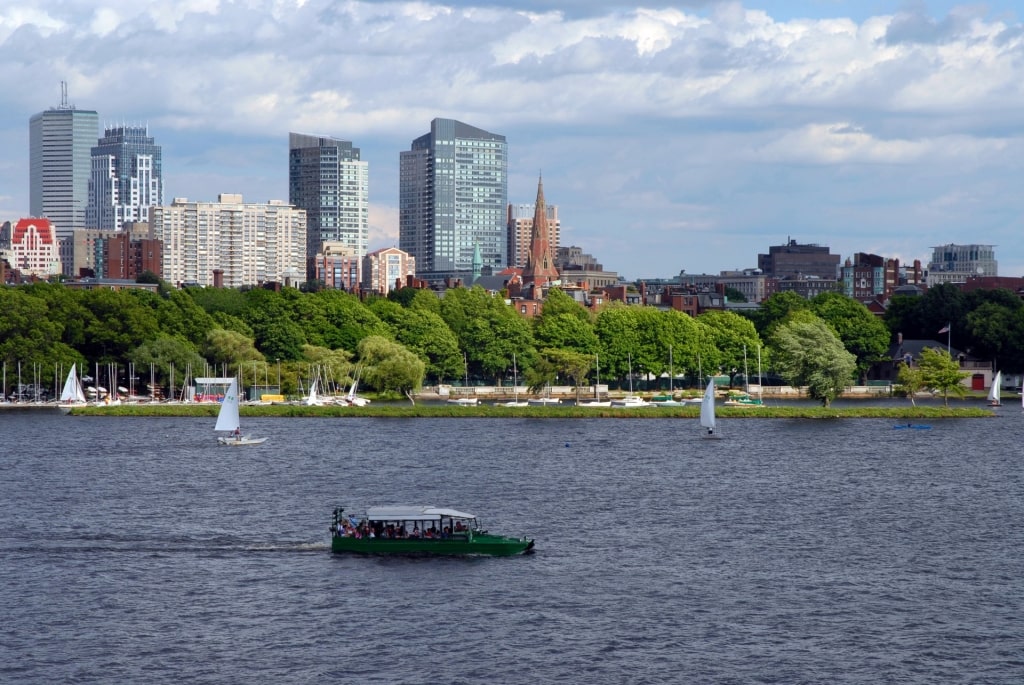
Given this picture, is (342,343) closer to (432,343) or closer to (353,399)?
(432,343)

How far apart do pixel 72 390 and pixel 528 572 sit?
363ft

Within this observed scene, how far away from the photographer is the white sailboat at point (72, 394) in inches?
6407

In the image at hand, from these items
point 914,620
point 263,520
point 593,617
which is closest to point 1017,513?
point 914,620

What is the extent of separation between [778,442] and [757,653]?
72.6 m

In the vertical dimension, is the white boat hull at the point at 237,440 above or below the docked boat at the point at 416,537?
above

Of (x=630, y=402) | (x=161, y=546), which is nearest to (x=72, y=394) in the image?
(x=630, y=402)

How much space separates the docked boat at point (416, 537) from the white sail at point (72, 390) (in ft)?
327

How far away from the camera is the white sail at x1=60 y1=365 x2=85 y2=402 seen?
16262 cm

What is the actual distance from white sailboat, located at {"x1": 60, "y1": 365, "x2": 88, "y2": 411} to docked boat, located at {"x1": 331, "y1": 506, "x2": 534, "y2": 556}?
329ft

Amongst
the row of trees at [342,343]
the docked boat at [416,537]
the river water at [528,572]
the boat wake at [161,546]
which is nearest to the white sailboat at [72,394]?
the row of trees at [342,343]

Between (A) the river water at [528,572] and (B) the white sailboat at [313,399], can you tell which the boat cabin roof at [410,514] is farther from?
(B) the white sailboat at [313,399]

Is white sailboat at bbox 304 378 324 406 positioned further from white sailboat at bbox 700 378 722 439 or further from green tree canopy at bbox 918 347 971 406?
green tree canopy at bbox 918 347 971 406

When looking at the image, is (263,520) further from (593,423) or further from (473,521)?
(593,423)

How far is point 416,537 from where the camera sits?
69.6 m
